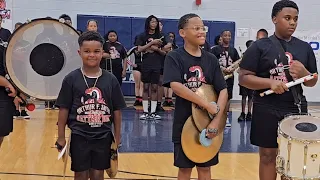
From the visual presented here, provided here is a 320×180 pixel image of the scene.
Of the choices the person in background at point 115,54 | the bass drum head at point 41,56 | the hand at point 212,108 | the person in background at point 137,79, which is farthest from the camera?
the person in background at point 137,79

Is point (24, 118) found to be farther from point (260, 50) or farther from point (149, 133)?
point (260, 50)

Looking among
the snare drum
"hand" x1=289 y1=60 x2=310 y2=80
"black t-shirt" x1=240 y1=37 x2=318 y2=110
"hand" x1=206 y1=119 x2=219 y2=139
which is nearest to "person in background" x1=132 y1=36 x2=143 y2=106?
"black t-shirt" x1=240 y1=37 x2=318 y2=110

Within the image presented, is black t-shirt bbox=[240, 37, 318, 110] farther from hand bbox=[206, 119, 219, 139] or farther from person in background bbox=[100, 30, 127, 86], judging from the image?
person in background bbox=[100, 30, 127, 86]

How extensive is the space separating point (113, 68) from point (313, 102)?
20.6 feet

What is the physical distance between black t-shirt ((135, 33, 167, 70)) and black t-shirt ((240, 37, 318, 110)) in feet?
16.3

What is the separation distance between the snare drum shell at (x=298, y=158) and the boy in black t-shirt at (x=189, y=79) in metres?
0.53

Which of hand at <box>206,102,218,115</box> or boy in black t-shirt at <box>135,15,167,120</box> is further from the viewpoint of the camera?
boy in black t-shirt at <box>135,15,167,120</box>

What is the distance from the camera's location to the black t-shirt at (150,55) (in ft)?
26.8

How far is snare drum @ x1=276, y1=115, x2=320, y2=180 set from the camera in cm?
281

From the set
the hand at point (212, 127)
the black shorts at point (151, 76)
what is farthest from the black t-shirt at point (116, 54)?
the hand at point (212, 127)

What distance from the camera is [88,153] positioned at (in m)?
3.15

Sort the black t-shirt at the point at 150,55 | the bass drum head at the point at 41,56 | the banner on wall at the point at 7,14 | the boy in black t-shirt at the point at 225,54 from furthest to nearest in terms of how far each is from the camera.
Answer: the banner on wall at the point at 7,14 < the black t-shirt at the point at 150,55 < the boy in black t-shirt at the point at 225,54 < the bass drum head at the point at 41,56

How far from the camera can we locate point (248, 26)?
1177 cm

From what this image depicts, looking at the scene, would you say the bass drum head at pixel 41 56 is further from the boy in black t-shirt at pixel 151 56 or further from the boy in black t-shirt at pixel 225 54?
the boy in black t-shirt at pixel 225 54
